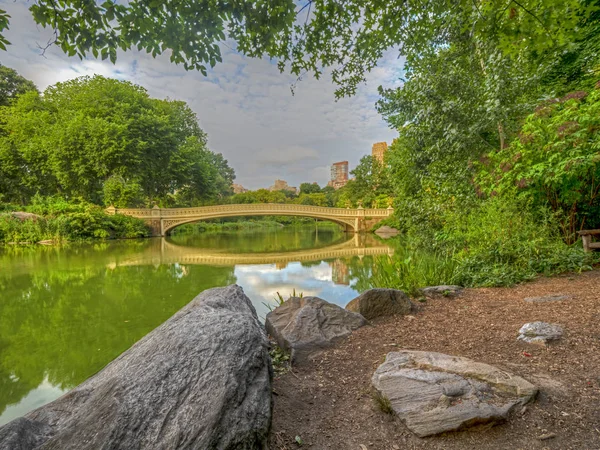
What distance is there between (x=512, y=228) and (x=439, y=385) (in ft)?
11.3

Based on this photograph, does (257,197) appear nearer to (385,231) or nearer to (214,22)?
(385,231)

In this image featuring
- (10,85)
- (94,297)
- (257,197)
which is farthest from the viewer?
(257,197)

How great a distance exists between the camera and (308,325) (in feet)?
7.07

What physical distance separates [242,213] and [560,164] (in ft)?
49.5

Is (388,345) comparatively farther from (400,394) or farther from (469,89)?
(469,89)

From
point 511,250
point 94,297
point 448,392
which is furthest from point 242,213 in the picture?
point 448,392

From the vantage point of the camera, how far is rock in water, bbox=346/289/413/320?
8.36 ft

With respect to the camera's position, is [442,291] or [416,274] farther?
[416,274]

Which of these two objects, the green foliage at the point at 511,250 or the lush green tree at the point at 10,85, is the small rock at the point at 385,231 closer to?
the green foliage at the point at 511,250

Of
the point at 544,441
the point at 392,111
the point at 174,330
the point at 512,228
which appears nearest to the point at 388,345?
the point at 544,441

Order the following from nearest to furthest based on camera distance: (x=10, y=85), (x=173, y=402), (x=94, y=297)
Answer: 1. (x=173, y=402)
2. (x=94, y=297)
3. (x=10, y=85)

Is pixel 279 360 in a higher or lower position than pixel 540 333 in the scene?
lower

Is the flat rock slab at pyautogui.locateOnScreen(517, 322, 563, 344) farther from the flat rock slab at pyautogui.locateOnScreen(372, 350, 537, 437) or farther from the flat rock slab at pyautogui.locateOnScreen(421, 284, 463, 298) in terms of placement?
the flat rock slab at pyautogui.locateOnScreen(421, 284, 463, 298)

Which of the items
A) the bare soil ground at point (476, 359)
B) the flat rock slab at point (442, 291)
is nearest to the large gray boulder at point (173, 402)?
the bare soil ground at point (476, 359)
